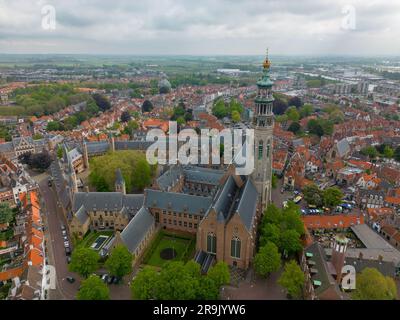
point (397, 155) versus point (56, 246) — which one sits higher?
point (397, 155)

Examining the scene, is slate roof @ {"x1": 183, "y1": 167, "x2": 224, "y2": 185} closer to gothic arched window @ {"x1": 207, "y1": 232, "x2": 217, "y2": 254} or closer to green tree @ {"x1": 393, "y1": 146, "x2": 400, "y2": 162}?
gothic arched window @ {"x1": 207, "y1": 232, "x2": 217, "y2": 254}

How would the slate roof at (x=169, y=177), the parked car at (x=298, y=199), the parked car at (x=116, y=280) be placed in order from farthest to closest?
1. the parked car at (x=298, y=199)
2. the slate roof at (x=169, y=177)
3. the parked car at (x=116, y=280)

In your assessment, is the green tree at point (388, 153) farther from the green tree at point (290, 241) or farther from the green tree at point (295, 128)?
the green tree at point (290, 241)

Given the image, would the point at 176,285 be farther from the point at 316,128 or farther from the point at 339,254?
the point at 316,128

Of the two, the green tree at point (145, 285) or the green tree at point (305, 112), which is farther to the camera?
the green tree at point (305, 112)

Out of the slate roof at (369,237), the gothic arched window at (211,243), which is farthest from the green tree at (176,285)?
the slate roof at (369,237)

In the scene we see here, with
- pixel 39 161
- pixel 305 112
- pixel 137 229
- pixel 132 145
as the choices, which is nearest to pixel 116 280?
pixel 137 229

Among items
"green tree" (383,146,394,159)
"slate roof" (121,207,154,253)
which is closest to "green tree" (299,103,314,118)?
"green tree" (383,146,394,159)

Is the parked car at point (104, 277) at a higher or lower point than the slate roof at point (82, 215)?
lower
